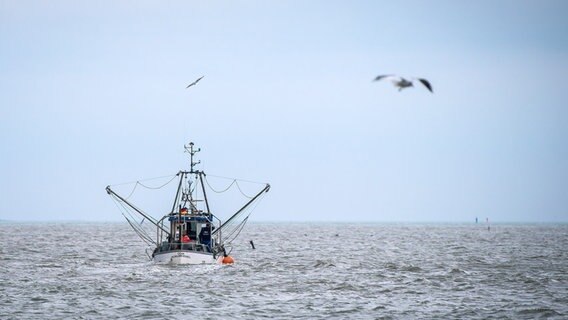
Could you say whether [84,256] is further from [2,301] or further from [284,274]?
[2,301]

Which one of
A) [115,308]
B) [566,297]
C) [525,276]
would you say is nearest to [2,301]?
[115,308]

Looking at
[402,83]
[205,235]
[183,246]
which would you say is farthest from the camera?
[205,235]

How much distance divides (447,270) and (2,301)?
1176 inches

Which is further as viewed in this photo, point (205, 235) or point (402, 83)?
point (205, 235)

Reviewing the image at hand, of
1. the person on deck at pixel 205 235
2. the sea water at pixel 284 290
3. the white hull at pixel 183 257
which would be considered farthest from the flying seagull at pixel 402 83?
the person on deck at pixel 205 235

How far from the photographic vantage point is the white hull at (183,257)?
5672 cm

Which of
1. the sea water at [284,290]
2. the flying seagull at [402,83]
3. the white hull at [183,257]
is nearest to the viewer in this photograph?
the flying seagull at [402,83]

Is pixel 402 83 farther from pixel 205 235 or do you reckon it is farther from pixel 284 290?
pixel 205 235

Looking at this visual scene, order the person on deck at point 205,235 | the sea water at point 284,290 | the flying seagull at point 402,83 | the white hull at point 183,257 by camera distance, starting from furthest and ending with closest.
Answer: the person on deck at point 205,235, the white hull at point 183,257, the sea water at point 284,290, the flying seagull at point 402,83

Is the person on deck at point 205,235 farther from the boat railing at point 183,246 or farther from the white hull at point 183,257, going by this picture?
the white hull at point 183,257

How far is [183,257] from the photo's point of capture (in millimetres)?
56750

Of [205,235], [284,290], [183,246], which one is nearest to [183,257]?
[183,246]

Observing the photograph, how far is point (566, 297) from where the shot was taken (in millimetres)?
42875

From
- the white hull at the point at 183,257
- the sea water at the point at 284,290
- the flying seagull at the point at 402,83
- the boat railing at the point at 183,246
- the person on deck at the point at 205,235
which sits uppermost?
the flying seagull at the point at 402,83
